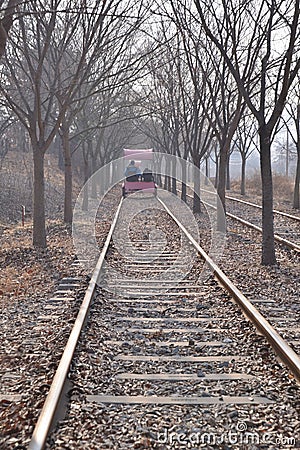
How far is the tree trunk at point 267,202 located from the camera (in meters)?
11.2

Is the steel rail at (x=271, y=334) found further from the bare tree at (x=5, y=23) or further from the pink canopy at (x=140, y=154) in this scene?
the pink canopy at (x=140, y=154)

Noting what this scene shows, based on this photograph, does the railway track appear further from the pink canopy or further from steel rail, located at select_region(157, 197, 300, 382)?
the pink canopy

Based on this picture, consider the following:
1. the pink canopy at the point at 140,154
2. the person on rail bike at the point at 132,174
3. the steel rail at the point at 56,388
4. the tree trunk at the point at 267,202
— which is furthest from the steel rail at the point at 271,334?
the pink canopy at the point at 140,154

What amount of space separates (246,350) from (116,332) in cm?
152

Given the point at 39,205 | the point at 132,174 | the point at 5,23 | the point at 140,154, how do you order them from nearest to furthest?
the point at 5,23 → the point at 39,205 → the point at 132,174 → the point at 140,154

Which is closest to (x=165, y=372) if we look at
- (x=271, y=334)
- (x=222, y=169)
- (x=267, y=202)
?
(x=271, y=334)

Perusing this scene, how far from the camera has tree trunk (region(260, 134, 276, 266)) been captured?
11195 mm

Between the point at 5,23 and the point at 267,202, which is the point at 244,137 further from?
the point at 5,23

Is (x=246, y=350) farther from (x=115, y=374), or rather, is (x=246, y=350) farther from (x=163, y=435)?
(x=163, y=435)

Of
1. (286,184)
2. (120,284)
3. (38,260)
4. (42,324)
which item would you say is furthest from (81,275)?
(286,184)

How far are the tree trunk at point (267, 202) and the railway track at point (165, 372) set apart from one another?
238 cm

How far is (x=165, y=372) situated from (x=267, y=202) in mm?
6827

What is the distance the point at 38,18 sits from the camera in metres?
11.7

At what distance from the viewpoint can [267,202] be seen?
11.5 metres
